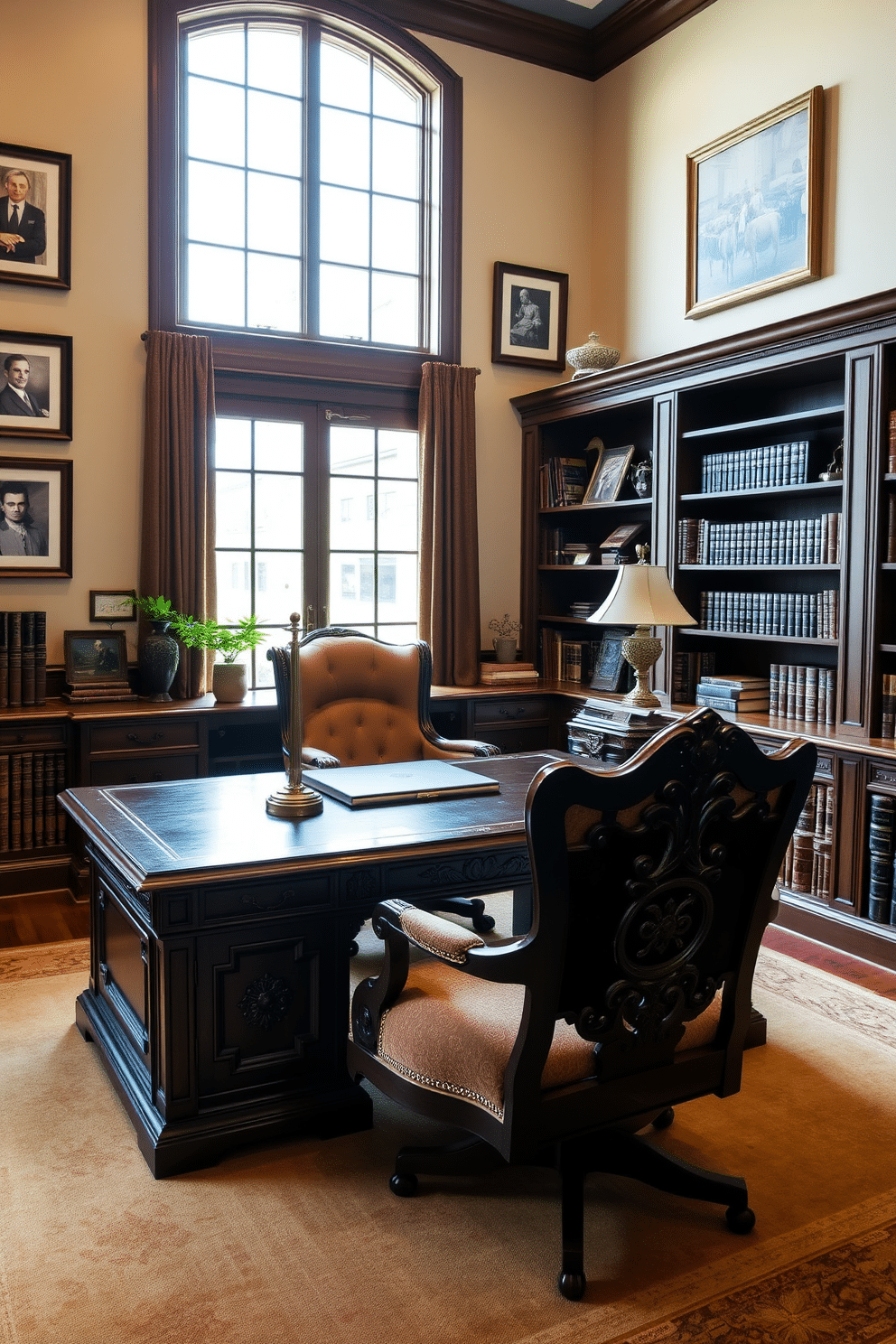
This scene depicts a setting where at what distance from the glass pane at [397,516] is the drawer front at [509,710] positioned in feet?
3.65

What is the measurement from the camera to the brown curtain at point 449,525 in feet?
19.6

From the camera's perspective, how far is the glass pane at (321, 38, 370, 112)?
229 inches

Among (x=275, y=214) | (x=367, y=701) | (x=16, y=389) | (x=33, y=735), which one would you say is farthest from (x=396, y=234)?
(x=33, y=735)

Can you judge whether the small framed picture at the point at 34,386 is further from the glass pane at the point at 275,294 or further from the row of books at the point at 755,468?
the row of books at the point at 755,468

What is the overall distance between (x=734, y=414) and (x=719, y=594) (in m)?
0.96

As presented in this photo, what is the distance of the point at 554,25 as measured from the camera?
6219 millimetres

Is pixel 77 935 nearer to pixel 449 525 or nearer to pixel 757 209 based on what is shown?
pixel 449 525

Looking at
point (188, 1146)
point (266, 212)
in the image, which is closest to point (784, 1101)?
point (188, 1146)

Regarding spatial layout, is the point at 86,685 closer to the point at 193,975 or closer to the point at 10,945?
the point at 10,945

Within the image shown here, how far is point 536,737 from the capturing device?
5.87 metres

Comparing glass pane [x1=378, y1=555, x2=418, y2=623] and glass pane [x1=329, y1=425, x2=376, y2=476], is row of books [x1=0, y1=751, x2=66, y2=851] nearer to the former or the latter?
glass pane [x1=378, y1=555, x2=418, y2=623]

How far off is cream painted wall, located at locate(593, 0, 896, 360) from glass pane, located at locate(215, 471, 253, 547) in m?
2.38

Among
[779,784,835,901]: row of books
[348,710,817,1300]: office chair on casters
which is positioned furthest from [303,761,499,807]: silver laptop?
[779,784,835,901]: row of books

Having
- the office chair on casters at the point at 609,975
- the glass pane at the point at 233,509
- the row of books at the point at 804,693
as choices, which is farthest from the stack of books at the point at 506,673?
the office chair on casters at the point at 609,975
